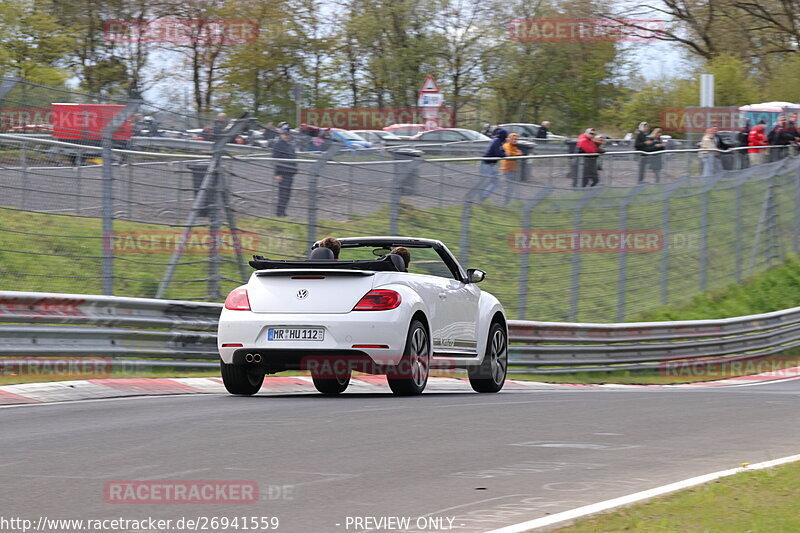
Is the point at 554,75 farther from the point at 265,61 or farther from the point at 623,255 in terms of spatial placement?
the point at 623,255

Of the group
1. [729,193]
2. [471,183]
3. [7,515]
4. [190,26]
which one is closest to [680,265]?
[729,193]

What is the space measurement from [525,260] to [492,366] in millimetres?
5459

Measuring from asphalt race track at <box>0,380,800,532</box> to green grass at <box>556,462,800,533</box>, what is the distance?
1.17 ft

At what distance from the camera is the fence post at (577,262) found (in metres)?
19.5

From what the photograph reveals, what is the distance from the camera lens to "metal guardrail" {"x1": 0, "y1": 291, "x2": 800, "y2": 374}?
11.6 m

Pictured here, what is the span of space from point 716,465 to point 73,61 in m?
51.1

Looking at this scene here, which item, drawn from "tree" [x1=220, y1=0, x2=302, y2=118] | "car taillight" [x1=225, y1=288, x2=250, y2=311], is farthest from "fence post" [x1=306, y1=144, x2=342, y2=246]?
"tree" [x1=220, y1=0, x2=302, y2=118]

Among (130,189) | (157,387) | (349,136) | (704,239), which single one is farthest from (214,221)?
(349,136)

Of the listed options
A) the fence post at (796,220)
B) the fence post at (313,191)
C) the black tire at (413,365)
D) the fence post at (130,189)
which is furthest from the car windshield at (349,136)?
the black tire at (413,365)

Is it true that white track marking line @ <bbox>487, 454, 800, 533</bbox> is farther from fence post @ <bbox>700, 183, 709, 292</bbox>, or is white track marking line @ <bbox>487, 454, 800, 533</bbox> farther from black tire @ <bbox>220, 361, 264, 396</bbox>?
fence post @ <bbox>700, 183, 709, 292</bbox>

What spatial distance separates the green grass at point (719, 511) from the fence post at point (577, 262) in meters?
12.7

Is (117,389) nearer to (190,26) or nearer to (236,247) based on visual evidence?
(236,247)

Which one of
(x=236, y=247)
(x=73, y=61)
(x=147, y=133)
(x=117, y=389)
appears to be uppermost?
(x=73, y=61)

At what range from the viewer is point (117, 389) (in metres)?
11.4
